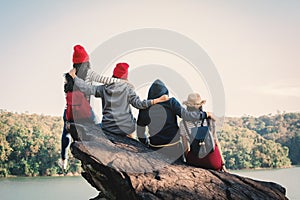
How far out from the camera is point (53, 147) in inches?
859

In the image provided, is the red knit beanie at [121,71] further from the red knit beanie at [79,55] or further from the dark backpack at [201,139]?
the dark backpack at [201,139]

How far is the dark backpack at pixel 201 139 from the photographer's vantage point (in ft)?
12.1

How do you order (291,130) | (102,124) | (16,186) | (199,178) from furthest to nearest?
(291,130), (16,186), (102,124), (199,178)

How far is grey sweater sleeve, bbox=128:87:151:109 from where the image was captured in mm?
3694

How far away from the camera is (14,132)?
23812 mm

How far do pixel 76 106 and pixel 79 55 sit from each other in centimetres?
55

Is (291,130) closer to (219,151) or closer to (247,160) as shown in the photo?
(247,160)

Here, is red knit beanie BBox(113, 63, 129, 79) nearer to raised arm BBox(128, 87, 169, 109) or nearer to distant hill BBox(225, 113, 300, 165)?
raised arm BBox(128, 87, 169, 109)

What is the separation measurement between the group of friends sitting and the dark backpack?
4 cm

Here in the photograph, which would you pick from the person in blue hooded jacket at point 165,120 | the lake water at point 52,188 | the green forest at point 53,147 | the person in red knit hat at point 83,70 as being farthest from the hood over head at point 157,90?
the green forest at point 53,147

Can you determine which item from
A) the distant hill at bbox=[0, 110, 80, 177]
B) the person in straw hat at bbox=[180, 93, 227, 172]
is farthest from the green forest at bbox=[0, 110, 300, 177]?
the person in straw hat at bbox=[180, 93, 227, 172]

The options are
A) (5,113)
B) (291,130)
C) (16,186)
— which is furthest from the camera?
(291,130)

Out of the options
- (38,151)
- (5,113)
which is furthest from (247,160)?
(5,113)

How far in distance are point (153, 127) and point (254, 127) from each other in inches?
1156
